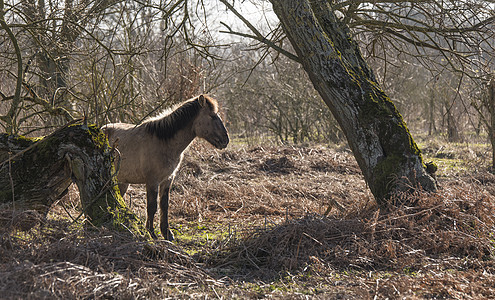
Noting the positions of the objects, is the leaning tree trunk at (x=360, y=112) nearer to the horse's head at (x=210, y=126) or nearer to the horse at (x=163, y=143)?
the horse's head at (x=210, y=126)

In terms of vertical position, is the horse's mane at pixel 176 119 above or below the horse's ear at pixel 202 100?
below

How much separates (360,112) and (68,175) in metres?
3.60

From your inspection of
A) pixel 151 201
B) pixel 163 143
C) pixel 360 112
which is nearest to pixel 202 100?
pixel 163 143

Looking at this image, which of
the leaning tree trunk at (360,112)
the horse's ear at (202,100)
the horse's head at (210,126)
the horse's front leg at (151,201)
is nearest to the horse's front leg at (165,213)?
the horse's front leg at (151,201)

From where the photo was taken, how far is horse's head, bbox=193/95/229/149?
6.43 metres

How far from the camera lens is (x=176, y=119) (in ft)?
21.0

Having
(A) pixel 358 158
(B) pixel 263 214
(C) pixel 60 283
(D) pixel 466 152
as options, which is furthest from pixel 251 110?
(C) pixel 60 283

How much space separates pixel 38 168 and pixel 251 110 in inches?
585

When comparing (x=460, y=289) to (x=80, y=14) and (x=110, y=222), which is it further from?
(x=80, y=14)

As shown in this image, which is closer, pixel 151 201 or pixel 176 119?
pixel 151 201

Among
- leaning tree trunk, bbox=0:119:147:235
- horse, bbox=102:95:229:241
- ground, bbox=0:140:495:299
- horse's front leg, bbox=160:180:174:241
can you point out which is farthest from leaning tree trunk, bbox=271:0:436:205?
leaning tree trunk, bbox=0:119:147:235

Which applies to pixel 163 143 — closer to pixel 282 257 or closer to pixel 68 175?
pixel 68 175

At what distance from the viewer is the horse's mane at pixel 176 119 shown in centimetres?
636

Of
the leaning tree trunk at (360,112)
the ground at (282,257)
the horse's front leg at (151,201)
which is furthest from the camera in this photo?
the horse's front leg at (151,201)
